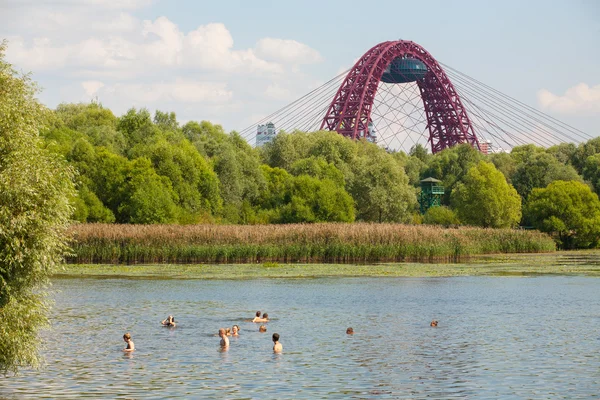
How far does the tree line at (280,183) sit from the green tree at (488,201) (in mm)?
115

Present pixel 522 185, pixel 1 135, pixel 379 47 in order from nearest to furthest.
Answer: pixel 1 135, pixel 522 185, pixel 379 47

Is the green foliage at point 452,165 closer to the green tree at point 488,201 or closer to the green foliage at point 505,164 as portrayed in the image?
the green foliage at point 505,164

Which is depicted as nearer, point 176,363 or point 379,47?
point 176,363

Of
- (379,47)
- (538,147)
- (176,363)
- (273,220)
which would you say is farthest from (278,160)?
(176,363)

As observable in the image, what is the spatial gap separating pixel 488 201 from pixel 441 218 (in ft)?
17.8

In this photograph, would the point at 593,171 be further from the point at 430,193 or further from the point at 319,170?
the point at 319,170

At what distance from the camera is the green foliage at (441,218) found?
9262 cm

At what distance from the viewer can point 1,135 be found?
67.9ft

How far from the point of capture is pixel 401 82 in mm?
146375

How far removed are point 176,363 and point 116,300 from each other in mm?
15707

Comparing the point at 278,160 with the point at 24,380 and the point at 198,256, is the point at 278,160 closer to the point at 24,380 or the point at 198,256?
the point at 198,256

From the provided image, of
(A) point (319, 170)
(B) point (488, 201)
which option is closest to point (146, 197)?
(A) point (319, 170)

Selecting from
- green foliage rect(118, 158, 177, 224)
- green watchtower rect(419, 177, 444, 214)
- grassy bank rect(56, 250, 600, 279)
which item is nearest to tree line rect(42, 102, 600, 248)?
green foliage rect(118, 158, 177, 224)

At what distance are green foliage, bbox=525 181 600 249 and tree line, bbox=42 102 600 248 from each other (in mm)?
110
